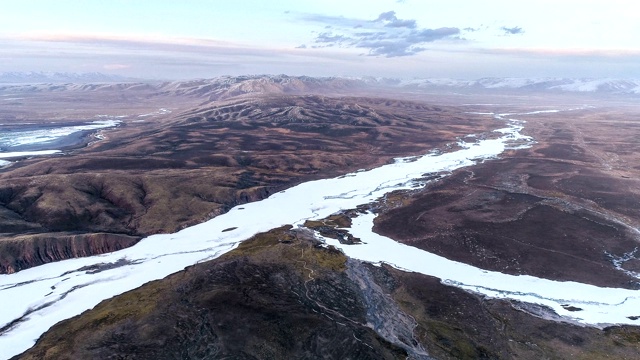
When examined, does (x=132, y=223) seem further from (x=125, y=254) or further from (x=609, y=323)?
(x=609, y=323)

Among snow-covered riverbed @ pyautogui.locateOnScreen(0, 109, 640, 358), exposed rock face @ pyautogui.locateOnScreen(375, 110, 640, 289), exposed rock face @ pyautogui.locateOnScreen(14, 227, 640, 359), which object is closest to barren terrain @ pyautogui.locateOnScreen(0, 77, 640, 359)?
exposed rock face @ pyautogui.locateOnScreen(14, 227, 640, 359)

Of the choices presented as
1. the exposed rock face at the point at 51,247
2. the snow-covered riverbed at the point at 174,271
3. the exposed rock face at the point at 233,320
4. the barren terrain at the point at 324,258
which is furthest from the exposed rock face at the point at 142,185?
the exposed rock face at the point at 233,320

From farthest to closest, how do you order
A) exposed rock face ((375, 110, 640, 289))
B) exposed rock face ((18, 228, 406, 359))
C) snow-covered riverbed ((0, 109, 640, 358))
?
exposed rock face ((375, 110, 640, 289))
snow-covered riverbed ((0, 109, 640, 358))
exposed rock face ((18, 228, 406, 359))

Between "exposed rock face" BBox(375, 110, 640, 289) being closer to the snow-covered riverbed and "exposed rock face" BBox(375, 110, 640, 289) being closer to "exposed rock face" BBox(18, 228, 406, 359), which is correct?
the snow-covered riverbed

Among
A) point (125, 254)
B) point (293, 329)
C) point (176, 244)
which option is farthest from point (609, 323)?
point (125, 254)

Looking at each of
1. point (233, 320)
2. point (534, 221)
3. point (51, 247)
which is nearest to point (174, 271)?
point (233, 320)
